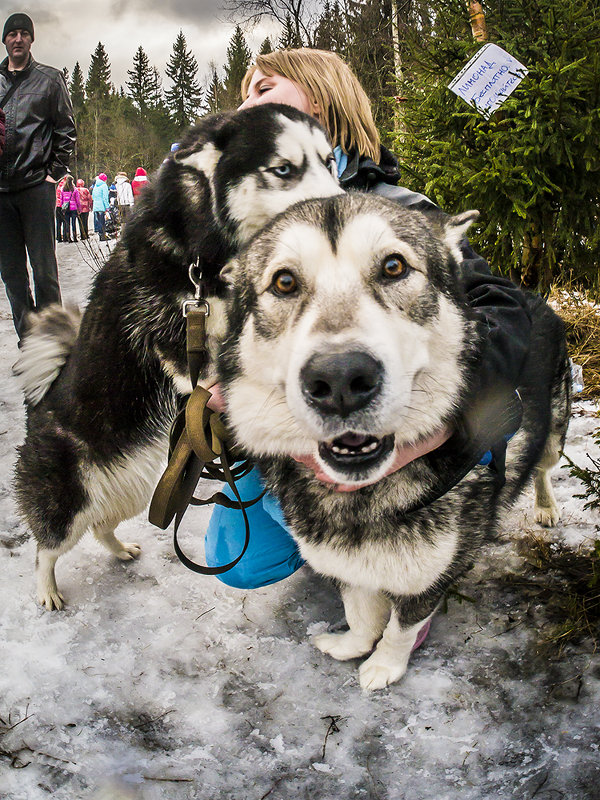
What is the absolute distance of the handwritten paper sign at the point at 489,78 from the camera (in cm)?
328

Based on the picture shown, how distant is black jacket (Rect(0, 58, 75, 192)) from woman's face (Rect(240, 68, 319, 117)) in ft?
8.20

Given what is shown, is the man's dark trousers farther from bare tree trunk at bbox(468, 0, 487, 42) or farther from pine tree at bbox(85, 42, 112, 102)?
pine tree at bbox(85, 42, 112, 102)

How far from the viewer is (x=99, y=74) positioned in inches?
2148

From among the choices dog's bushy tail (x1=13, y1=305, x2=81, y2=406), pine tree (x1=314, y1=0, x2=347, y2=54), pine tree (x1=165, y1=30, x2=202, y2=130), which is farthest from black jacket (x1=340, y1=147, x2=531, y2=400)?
pine tree (x1=165, y1=30, x2=202, y2=130)

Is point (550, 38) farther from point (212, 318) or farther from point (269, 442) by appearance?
point (269, 442)

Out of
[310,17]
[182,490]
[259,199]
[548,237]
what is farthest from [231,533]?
[310,17]

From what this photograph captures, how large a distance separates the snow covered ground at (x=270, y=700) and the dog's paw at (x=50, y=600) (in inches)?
1.6

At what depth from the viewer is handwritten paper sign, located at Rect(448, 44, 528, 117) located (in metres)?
3.28

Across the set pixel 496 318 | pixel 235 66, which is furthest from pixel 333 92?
pixel 235 66

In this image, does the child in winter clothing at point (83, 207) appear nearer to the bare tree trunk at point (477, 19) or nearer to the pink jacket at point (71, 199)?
the pink jacket at point (71, 199)

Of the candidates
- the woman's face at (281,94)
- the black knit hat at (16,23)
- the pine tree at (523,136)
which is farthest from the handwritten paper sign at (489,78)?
the black knit hat at (16,23)

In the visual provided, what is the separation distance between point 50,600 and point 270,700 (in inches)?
39.0

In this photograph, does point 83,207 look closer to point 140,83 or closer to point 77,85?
point 140,83

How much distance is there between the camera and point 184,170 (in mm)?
2330
